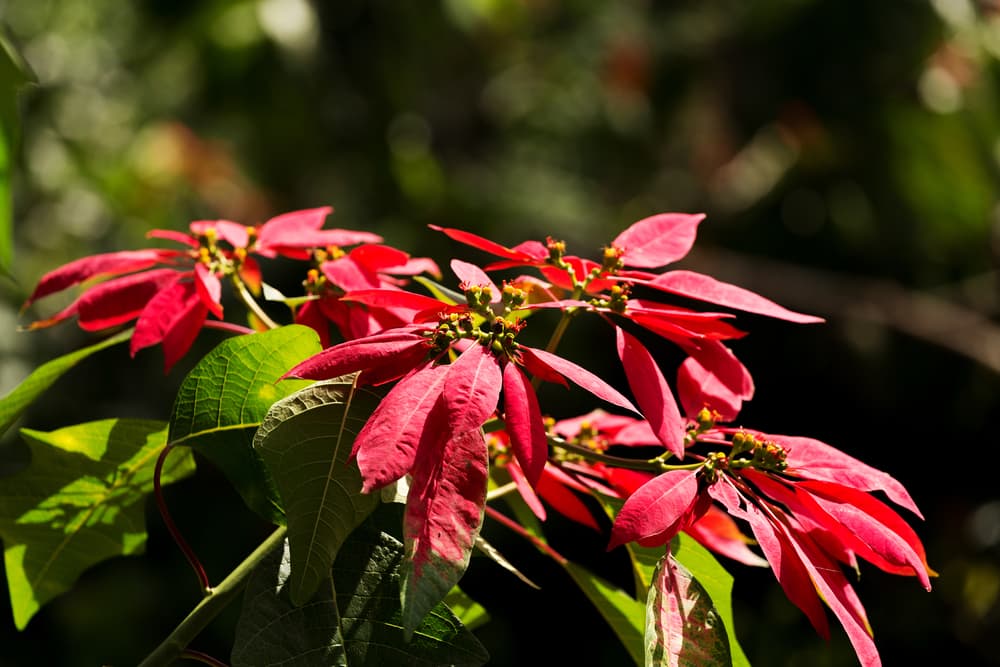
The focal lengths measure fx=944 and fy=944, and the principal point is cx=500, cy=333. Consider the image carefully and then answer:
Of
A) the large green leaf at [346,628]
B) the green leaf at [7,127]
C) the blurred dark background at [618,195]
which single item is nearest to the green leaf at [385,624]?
the large green leaf at [346,628]

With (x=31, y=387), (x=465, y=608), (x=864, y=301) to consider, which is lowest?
(x=864, y=301)

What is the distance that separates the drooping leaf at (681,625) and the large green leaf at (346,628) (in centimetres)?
7

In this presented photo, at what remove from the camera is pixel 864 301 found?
2740 mm

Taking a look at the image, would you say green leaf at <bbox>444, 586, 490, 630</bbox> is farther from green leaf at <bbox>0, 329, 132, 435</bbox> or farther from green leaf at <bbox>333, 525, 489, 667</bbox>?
green leaf at <bbox>0, 329, 132, 435</bbox>

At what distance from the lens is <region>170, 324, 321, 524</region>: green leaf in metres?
0.40

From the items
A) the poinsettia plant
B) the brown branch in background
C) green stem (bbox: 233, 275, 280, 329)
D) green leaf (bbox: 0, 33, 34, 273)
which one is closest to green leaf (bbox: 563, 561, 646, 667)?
the poinsettia plant

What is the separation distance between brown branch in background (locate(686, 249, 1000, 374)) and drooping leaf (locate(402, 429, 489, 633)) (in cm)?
238

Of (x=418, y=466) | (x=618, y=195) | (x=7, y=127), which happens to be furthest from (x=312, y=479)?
(x=618, y=195)

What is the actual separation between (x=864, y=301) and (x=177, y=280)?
2.55 meters

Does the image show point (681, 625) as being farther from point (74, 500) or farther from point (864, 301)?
point (864, 301)

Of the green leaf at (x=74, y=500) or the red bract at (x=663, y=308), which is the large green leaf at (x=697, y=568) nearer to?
the red bract at (x=663, y=308)

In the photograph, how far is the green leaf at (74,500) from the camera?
1.56 feet

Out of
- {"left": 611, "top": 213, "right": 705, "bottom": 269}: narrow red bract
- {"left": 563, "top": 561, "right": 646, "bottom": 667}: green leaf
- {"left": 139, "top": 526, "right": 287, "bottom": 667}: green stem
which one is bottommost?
{"left": 563, "top": 561, "right": 646, "bottom": 667}: green leaf

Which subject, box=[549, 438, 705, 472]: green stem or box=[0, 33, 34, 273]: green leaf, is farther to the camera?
box=[0, 33, 34, 273]: green leaf
